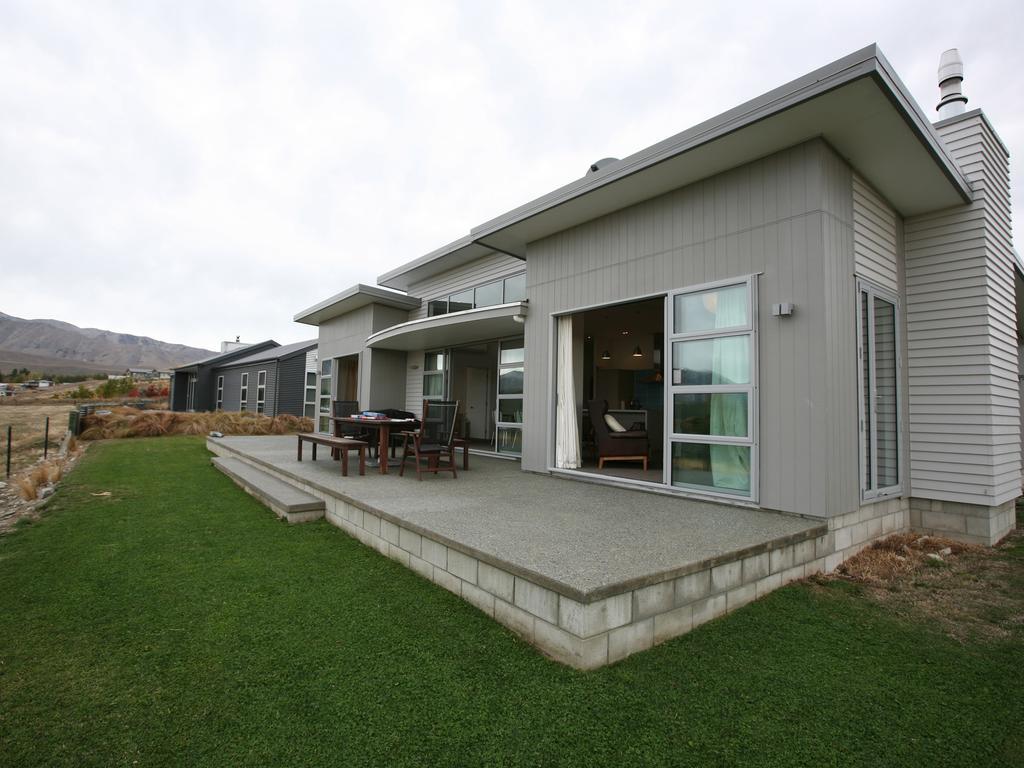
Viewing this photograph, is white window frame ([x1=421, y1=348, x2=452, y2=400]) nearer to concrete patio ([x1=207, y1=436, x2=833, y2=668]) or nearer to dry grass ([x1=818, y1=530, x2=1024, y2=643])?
concrete patio ([x1=207, y1=436, x2=833, y2=668])

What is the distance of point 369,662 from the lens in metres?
2.29

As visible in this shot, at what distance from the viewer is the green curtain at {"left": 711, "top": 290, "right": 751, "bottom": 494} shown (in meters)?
4.31

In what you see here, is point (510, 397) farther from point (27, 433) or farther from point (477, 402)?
point (27, 433)

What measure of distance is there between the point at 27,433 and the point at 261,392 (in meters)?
6.64

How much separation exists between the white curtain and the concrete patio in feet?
3.65

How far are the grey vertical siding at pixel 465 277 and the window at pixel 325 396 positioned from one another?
3.39m

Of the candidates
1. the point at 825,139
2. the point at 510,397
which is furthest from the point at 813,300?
the point at 510,397

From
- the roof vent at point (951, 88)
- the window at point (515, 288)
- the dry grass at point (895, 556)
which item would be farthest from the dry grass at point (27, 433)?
the roof vent at point (951, 88)

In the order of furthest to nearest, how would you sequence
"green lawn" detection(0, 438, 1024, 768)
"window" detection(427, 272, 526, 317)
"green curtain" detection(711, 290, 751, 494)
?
"window" detection(427, 272, 526, 317) → "green curtain" detection(711, 290, 751, 494) → "green lawn" detection(0, 438, 1024, 768)

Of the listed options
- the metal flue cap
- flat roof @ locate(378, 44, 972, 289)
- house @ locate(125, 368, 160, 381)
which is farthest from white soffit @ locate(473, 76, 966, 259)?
house @ locate(125, 368, 160, 381)

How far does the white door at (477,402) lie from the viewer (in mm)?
11305

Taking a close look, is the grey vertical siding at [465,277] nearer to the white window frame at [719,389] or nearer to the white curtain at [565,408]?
the white curtain at [565,408]

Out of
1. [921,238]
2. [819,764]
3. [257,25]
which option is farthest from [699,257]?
[257,25]

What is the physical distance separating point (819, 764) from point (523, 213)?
561cm
